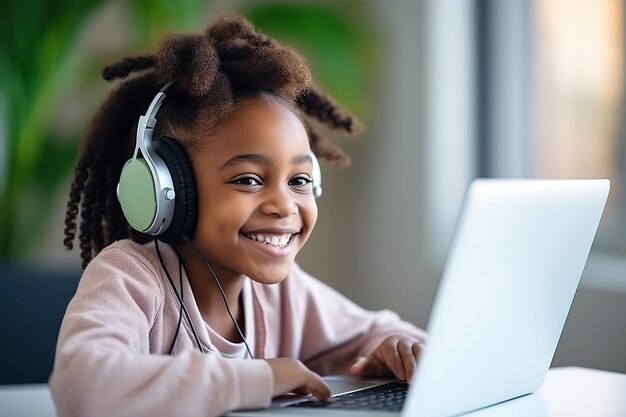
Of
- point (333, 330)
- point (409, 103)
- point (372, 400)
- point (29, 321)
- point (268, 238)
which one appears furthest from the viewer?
point (409, 103)

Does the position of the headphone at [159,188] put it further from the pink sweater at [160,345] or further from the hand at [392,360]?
the hand at [392,360]

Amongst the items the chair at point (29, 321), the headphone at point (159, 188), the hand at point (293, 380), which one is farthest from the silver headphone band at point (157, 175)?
the chair at point (29, 321)

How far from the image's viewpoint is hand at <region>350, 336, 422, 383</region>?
4.01ft

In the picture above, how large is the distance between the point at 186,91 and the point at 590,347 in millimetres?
1349

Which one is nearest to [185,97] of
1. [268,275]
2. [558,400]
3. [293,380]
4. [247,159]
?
[247,159]

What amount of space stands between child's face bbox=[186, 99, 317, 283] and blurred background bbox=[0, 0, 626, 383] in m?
1.31

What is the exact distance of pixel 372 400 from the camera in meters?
1.04

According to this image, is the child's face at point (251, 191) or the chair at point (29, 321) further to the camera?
the chair at point (29, 321)

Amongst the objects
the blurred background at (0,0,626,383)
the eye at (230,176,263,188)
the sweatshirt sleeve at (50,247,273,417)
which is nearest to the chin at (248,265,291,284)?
the eye at (230,176,263,188)

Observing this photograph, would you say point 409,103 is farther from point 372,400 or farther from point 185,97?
point 372,400

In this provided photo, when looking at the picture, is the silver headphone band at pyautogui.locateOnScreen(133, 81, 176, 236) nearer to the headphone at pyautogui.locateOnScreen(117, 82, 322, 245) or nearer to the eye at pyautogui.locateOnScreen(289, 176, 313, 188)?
the headphone at pyautogui.locateOnScreen(117, 82, 322, 245)

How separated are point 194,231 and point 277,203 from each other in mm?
105

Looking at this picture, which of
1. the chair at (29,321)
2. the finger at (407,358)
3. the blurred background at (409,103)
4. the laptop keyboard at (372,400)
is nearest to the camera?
the laptop keyboard at (372,400)

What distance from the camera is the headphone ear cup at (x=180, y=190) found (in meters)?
1.11
